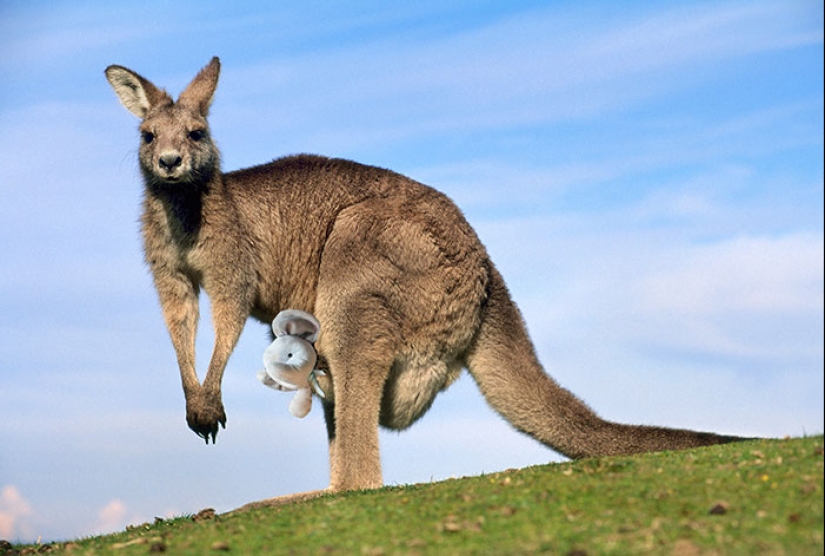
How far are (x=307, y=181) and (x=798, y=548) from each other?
622cm

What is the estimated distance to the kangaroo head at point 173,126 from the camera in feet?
29.9

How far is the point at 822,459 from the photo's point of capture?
6.56 m

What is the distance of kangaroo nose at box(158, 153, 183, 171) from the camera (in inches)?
355

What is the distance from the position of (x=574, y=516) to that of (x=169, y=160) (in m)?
5.22

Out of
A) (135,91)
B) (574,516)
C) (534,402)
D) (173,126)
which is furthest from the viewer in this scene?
(135,91)

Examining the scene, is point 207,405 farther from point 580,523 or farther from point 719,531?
point 719,531

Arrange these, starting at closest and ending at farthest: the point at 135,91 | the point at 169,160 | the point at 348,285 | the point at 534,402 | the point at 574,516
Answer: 1. the point at 574,516
2. the point at 348,285
3. the point at 534,402
4. the point at 169,160
5. the point at 135,91

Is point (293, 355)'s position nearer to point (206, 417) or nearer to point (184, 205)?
point (206, 417)

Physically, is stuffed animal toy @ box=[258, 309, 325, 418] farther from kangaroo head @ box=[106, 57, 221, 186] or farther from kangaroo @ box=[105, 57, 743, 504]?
kangaroo head @ box=[106, 57, 221, 186]

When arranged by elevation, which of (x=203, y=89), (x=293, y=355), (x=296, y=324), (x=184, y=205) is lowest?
(x=293, y=355)

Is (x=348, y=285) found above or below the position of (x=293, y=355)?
above

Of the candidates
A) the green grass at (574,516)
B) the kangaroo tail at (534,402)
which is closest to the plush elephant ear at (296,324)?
the kangaroo tail at (534,402)

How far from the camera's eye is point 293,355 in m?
8.98

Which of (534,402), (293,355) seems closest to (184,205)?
(293,355)
